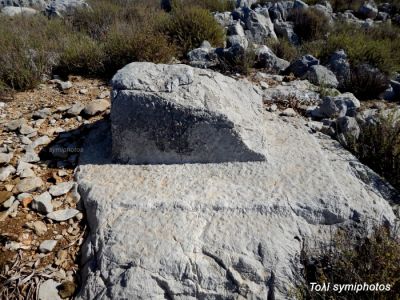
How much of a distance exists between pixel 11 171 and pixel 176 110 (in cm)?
152

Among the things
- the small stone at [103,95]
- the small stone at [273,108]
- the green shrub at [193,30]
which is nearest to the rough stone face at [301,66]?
the small stone at [273,108]

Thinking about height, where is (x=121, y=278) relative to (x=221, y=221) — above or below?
below

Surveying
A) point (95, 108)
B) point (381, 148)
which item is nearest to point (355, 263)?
point (381, 148)

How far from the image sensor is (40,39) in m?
5.38

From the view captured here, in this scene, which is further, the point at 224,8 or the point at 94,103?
the point at 224,8

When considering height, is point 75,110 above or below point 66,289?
above

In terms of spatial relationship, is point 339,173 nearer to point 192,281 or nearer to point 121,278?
point 192,281

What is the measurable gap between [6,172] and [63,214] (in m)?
0.73

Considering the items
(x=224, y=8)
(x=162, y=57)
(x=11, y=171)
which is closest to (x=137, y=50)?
(x=162, y=57)

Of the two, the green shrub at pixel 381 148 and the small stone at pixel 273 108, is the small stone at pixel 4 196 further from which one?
the green shrub at pixel 381 148

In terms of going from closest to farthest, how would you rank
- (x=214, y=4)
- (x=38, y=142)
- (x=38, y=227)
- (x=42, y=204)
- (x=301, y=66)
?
(x=38, y=227), (x=42, y=204), (x=38, y=142), (x=301, y=66), (x=214, y=4)

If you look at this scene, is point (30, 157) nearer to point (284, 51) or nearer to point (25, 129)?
point (25, 129)

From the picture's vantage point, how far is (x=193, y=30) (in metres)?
5.59

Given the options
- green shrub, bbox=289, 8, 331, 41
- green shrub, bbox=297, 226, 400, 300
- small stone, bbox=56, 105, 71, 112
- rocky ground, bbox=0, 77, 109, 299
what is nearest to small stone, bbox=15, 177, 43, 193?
rocky ground, bbox=0, 77, 109, 299
